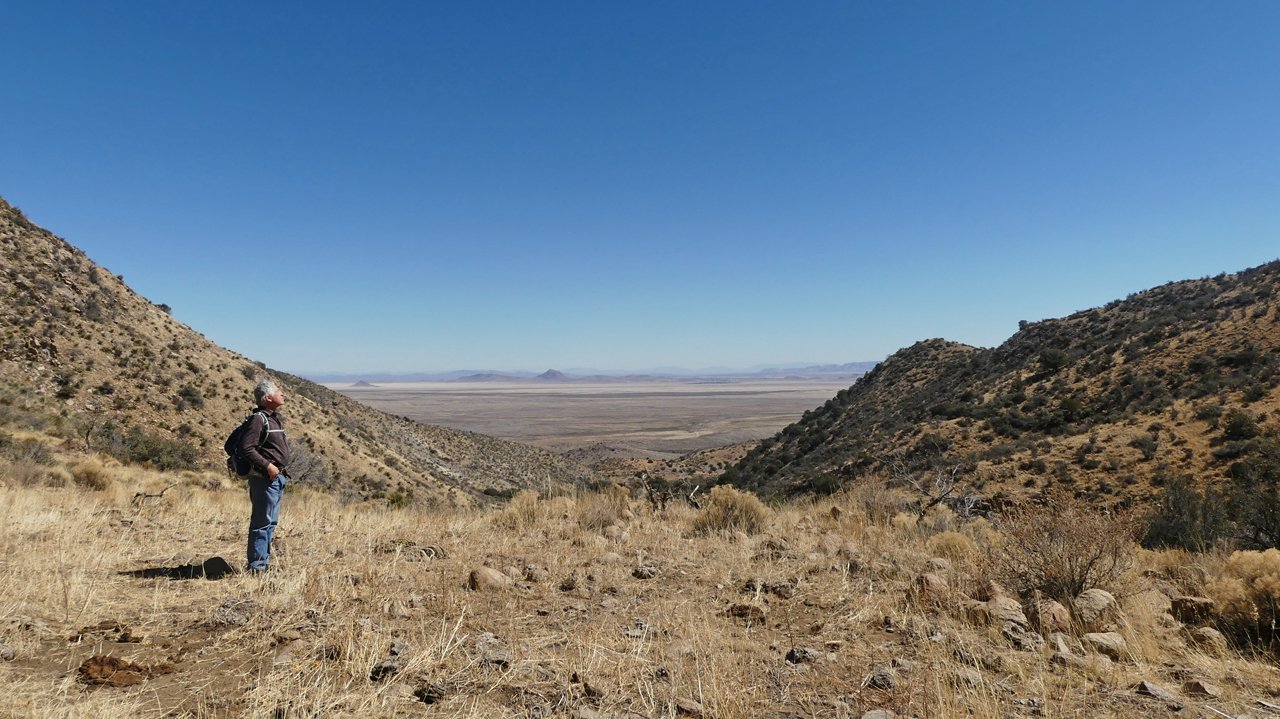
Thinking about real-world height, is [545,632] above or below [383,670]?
below

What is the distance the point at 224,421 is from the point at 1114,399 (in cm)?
4300

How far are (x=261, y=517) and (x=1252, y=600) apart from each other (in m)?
Result: 8.34

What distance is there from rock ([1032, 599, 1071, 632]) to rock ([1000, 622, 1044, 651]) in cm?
20

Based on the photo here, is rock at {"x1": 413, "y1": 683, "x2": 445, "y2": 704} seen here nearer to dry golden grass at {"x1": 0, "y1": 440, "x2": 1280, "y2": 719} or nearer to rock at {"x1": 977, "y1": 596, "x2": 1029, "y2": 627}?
dry golden grass at {"x1": 0, "y1": 440, "x2": 1280, "y2": 719}

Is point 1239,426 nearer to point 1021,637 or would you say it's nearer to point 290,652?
point 1021,637

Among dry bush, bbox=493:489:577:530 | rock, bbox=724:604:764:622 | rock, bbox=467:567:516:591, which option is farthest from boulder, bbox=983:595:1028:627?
dry bush, bbox=493:489:577:530

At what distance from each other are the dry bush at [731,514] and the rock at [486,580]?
354cm

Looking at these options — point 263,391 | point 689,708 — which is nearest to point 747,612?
point 689,708

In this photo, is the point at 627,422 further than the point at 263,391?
Yes

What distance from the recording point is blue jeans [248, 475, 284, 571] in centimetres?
523

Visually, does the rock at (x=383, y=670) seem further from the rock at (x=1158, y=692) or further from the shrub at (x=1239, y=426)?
the shrub at (x=1239, y=426)

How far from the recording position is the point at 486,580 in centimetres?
512

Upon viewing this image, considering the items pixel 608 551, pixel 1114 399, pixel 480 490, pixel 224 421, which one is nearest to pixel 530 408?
pixel 480 490

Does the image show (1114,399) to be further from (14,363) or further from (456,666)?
(14,363)
